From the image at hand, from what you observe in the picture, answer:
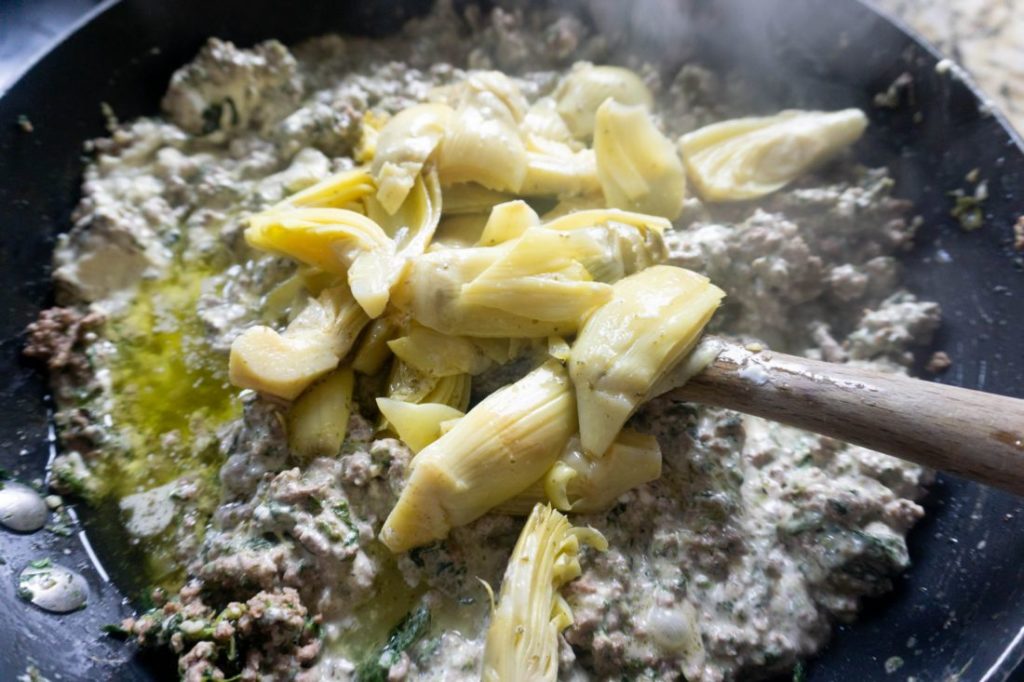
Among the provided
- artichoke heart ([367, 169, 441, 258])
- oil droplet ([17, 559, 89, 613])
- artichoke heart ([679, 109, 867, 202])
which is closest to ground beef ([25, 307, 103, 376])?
oil droplet ([17, 559, 89, 613])

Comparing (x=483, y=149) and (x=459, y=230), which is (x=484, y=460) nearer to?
(x=459, y=230)

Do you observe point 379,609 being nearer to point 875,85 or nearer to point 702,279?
point 702,279

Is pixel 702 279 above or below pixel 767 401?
above

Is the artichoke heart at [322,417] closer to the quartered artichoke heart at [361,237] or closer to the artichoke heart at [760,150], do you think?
the quartered artichoke heart at [361,237]

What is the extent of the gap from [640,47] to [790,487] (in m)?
1.35

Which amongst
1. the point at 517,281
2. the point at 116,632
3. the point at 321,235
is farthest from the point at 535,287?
the point at 116,632

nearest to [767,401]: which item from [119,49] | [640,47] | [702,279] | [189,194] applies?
[702,279]

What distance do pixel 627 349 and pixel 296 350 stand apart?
0.64 meters

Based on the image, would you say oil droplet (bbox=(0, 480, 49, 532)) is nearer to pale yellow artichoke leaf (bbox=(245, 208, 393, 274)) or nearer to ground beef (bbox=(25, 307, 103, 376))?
ground beef (bbox=(25, 307, 103, 376))

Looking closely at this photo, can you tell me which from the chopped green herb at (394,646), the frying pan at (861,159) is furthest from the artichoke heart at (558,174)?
the chopped green herb at (394,646)

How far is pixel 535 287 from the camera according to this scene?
1.42 meters

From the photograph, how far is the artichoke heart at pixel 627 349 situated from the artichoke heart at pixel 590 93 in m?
0.73

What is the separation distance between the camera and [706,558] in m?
1.48

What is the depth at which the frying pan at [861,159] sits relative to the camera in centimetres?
144
